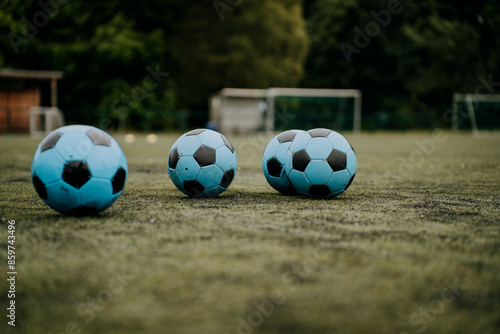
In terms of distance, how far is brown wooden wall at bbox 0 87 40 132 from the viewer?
25812mm

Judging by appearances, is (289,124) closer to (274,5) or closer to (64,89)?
(274,5)

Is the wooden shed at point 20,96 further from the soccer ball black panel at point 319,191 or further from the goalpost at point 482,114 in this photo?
the goalpost at point 482,114

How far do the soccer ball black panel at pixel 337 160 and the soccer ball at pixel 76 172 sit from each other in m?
2.40

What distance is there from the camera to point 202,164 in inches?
213

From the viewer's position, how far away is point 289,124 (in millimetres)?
30062

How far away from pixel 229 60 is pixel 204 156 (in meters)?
30.9

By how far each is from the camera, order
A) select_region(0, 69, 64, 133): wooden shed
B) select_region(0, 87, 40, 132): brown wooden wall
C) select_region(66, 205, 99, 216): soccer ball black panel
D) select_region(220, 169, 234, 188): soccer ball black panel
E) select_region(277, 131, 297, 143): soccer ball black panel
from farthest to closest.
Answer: select_region(0, 87, 40, 132): brown wooden wall < select_region(0, 69, 64, 133): wooden shed < select_region(277, 131, 297, 143): soccer ball black panel < select_region(220, 169, 234, 188): soccer ball black panel < select_region(66, 205, 99, 216): soccer ball black panel

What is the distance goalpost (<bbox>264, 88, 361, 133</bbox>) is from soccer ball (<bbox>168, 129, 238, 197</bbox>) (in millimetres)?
23109

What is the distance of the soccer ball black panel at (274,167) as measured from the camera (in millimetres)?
5957

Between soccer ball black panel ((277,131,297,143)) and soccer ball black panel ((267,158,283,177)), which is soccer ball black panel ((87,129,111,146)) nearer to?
soccer ball black panel ((267,158,283,177))

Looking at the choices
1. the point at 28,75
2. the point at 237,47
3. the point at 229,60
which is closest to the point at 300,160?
the point at 28,75

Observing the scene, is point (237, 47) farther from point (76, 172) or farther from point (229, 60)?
point (76, 172)

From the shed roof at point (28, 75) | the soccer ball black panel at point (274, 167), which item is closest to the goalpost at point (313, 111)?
the shed roof at point (28, 75)

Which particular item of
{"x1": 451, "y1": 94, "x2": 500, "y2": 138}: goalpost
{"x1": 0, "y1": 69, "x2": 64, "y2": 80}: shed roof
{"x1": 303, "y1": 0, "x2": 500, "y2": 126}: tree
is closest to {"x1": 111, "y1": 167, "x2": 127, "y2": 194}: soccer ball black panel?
{"x1": 0, "y1": 69, "x2": 64, "y2": 80}: shed roof
